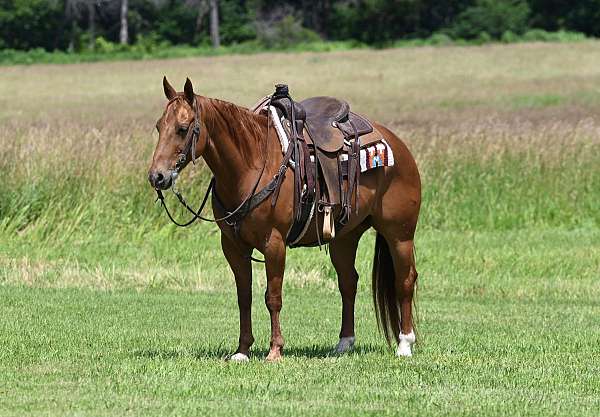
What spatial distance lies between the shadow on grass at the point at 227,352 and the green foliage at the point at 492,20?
73.6 metres

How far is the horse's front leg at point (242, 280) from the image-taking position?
9328mm

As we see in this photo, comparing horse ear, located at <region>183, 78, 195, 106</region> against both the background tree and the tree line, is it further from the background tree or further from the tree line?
the background tree

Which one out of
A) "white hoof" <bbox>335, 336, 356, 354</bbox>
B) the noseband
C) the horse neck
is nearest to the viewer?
the noseband

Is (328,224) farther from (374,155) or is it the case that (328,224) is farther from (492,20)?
(492,20)

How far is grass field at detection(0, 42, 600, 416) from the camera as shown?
8242mm

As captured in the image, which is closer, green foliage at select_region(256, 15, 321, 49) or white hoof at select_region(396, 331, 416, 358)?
white hoof at select_region(396, 331, 416, 358)

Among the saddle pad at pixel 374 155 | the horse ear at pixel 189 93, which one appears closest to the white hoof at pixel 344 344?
the saddle pad at pixel 374 155

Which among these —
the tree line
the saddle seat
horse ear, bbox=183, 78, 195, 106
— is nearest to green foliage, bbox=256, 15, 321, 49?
the tree line

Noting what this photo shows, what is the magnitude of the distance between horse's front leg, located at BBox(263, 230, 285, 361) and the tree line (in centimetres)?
6924

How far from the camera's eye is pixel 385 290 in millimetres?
10328

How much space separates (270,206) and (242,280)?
643 mm

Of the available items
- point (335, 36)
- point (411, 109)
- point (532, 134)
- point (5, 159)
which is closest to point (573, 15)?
point (335, 36)

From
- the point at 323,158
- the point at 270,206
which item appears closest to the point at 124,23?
the point at 323,158

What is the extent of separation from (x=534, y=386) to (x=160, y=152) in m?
2.76
